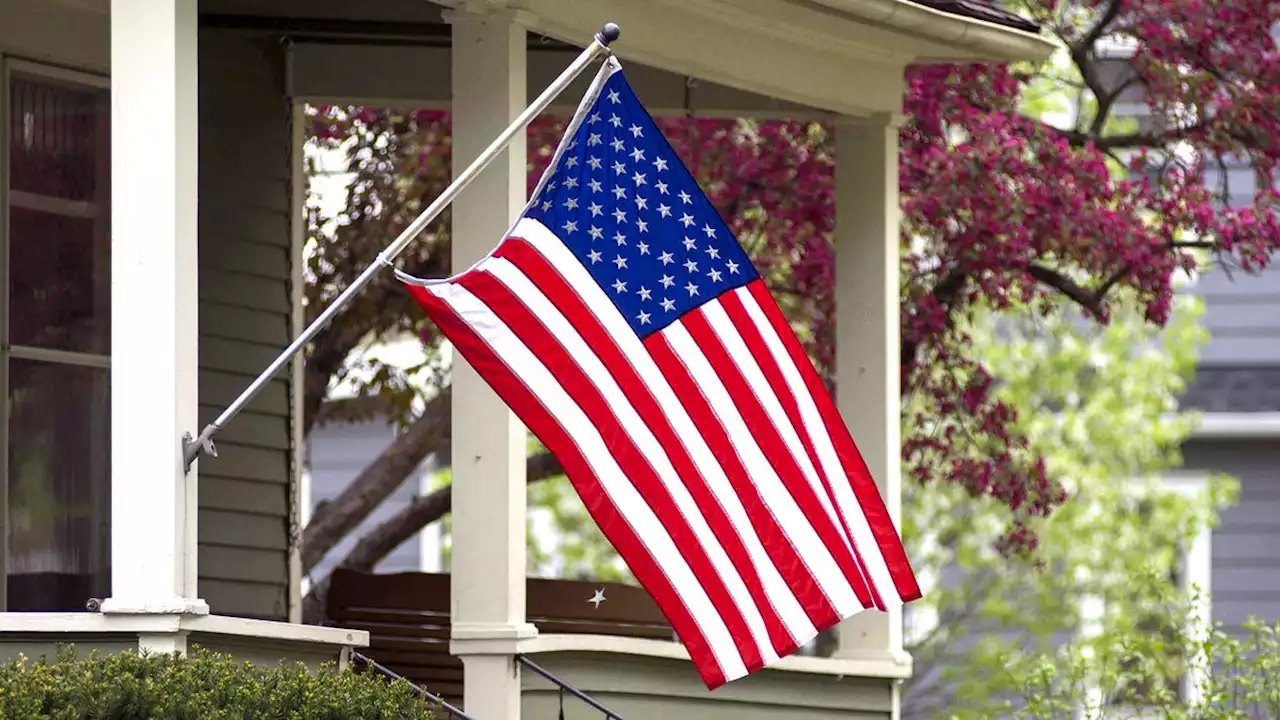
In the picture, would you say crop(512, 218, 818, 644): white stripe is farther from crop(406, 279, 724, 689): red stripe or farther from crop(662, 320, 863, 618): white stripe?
crop(406, 279, 724, 689): red stripe

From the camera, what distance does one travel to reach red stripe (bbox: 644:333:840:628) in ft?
21.4

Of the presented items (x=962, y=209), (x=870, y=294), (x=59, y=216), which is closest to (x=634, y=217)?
(x=59, y=216)

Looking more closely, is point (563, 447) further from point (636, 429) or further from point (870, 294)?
point (870, 294)

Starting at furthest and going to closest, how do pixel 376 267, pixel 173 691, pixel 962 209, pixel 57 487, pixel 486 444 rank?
pixel 962 209 → pixel 57 487 → pixel 486 444 → pixel 376 267 → pixel 173 691

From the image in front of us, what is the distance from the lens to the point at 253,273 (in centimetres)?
982

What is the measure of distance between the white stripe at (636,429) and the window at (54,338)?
2.66 metres

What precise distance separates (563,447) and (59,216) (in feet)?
9.72

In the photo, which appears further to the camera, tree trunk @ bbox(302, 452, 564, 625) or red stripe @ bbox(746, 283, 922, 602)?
tree trunk @ bbox(302, 452, 564, 625)

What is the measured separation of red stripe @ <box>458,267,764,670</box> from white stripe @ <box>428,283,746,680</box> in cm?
2

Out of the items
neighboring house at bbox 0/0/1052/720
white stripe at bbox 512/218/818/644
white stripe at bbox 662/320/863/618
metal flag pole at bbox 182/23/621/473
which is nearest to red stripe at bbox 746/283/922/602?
white stripe at bbox 662/320/863/618

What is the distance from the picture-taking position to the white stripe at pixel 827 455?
6766 millimetres

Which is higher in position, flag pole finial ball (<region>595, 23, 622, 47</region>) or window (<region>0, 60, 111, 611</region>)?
flag pole finial ball (<region>595, 23, 622, 47</region>)

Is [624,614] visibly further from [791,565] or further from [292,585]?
[791,565]

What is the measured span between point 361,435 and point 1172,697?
1035 cm
